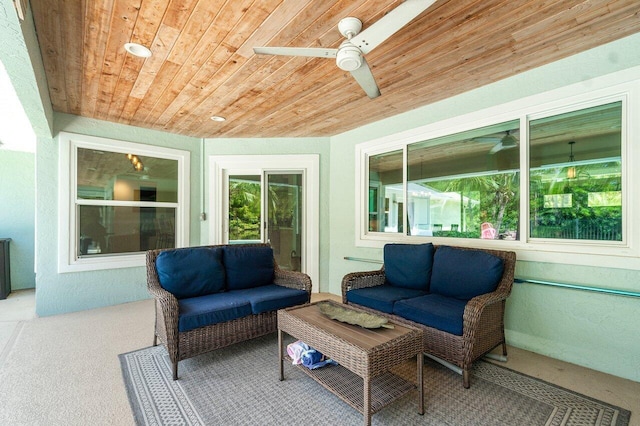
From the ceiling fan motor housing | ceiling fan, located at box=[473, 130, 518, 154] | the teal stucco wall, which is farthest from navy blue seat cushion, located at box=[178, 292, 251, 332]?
the teal stucco wall

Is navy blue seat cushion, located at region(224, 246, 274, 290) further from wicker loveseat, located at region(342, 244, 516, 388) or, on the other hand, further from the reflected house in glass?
the reflected house in glass

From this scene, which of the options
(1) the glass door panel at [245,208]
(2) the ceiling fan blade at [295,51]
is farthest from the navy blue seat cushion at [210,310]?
(1) the glass door panel at [245,208]

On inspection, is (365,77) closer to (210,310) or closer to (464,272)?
(464,272)

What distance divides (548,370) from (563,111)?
7.03 ft

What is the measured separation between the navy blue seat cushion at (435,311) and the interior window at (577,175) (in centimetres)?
110

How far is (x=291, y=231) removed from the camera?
478 centimetres

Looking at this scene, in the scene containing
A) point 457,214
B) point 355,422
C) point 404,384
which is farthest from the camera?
point 457,214

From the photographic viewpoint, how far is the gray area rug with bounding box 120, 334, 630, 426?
5.67ft

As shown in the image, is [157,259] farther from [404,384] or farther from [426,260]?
[426,260]

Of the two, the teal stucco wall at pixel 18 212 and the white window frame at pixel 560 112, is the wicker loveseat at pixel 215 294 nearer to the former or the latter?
the white window frame at pixel 560 112

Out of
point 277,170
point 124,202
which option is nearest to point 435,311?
point 277,170

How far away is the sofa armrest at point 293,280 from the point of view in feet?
9.82

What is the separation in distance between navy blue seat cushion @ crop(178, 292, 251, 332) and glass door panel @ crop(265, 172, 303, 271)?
2075 mm

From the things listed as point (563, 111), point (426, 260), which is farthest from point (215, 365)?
point (563, 111)
